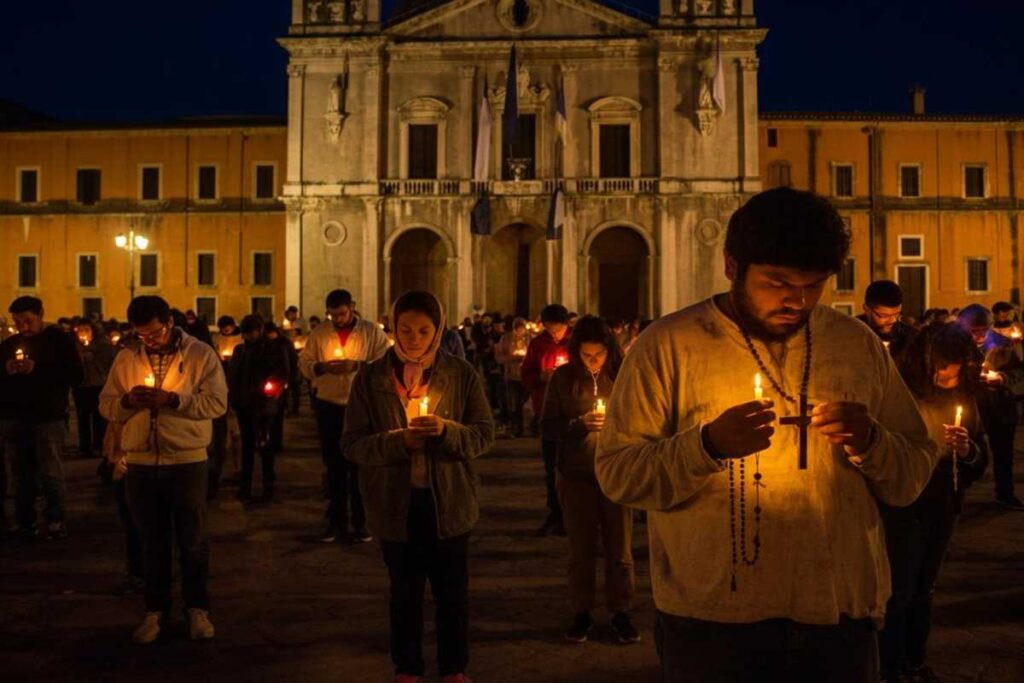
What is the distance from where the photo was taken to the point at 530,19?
34281 millimetres

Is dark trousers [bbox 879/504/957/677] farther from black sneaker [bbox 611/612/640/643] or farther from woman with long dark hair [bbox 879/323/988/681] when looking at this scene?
black sneaker [bbox 611/612/640/643]

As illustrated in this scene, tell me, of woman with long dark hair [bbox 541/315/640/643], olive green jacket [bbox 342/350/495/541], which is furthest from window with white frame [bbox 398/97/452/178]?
olive green jacket [bbox 342/350/495/541]

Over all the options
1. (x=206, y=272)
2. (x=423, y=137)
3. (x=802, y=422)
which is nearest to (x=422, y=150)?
(x=423, y=137)

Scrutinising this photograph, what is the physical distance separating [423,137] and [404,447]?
31.7m

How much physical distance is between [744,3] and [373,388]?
108 feet

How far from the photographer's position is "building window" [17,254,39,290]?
142ft

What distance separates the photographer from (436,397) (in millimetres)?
4496

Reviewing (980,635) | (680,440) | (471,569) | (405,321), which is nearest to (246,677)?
(405,321)

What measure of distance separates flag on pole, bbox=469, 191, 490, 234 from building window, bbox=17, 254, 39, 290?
71.7ft

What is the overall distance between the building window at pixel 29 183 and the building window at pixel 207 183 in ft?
23.5

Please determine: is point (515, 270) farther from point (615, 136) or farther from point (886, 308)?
point (886, 308)

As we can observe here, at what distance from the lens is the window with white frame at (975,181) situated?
40906 mm

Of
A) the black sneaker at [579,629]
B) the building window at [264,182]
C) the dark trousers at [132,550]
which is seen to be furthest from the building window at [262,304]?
the black sneaker at [579,629]

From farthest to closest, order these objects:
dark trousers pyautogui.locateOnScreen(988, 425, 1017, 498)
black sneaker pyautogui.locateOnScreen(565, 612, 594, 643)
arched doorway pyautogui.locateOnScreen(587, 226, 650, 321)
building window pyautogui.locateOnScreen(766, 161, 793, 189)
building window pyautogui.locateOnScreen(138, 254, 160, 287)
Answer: building window pyautogui.locateOnScreen(138, 254, 160, 287) < building window pyautogui.locateOnScreen(766, 161, 793, 189) < arched doorway pyautogui.locateOnScreen(587, 226, 650, 321) < dark trousers pyautogui.locateOnScreen(988, 425, 1017, 498) < black sneaker pyautogui.locateOnScreen(565, 612, 594, 643)
